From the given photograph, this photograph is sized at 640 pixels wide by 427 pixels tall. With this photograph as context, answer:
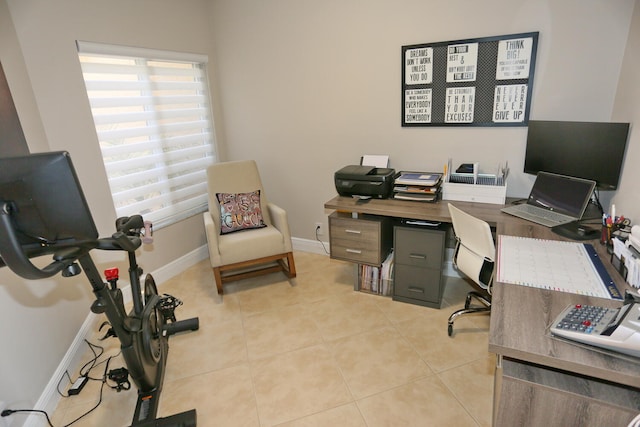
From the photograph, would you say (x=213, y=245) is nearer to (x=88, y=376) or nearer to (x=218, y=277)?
(x=218, y=277)

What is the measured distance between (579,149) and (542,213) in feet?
1.36

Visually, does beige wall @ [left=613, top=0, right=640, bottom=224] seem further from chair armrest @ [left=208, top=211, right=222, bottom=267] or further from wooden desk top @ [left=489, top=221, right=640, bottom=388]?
chair armrest @ [left=208, top=211, right=222, bottom=267]

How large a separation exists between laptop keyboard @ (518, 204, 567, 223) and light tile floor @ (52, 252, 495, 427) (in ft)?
2.72

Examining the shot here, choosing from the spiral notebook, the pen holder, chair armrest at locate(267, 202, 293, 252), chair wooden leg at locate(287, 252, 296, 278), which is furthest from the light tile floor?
the pen holder

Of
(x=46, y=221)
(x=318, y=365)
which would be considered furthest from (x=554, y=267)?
(x=46, y=221)

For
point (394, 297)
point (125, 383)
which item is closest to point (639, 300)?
point (394, 297)

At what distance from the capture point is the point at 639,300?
121 centimetres

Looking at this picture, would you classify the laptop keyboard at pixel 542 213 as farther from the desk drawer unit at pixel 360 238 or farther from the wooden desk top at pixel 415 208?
the desk drawer unit at pixel 360 238

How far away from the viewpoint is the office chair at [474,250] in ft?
6.54

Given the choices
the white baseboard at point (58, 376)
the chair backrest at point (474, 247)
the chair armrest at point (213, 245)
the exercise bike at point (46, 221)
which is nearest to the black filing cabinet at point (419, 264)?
the chair backrest at point (474, 247)

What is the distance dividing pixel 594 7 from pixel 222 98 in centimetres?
314

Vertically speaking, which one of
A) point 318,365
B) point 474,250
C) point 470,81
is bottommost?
point 318,365

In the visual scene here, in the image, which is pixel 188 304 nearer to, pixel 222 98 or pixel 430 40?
pixel 222 98

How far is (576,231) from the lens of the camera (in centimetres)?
187
